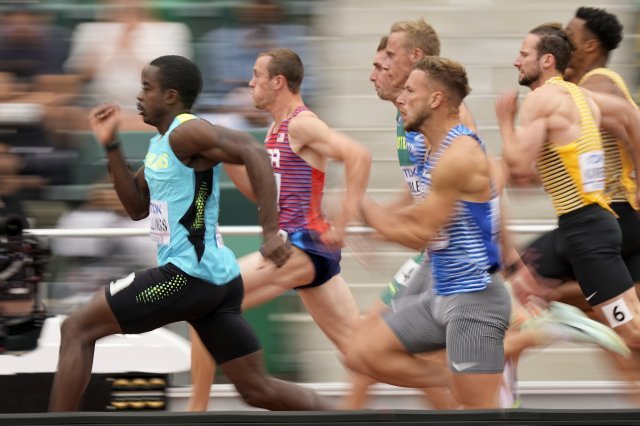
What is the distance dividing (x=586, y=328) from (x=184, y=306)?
1823mm

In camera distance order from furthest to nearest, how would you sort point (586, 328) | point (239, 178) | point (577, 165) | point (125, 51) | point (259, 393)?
point (125, 51)
point (239, 178)
point (577, 165)
point (586, 328)
point (259, 393)

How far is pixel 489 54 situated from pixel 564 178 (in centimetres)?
232

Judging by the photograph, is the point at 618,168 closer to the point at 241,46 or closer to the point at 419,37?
the point at 419,37

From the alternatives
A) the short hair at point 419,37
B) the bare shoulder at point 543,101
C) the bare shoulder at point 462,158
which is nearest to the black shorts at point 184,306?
the bare shoulder at point 462,158

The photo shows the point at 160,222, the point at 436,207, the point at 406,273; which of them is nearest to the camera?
the point at 436,207

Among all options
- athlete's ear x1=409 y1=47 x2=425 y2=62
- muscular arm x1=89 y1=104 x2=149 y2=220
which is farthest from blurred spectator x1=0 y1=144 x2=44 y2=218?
athlete's ear x1=409 y1=47 x2=425 y2=62

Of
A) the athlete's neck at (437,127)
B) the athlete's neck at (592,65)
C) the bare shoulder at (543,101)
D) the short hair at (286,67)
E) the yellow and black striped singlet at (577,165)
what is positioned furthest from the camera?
the athlete's neck at (592,65)

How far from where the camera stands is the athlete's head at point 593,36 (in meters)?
6.92

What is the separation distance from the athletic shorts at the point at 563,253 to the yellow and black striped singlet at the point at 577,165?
0.75 feet

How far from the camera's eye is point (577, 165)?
649cm

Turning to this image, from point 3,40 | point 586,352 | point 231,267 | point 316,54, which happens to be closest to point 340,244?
point 231,267

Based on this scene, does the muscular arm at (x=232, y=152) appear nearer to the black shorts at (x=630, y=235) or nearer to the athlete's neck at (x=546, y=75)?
the athlete's neck at (x=546, y=75)

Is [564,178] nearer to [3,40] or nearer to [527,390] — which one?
[527,390]

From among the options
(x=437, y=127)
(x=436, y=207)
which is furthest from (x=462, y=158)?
(x=437, y=127)
